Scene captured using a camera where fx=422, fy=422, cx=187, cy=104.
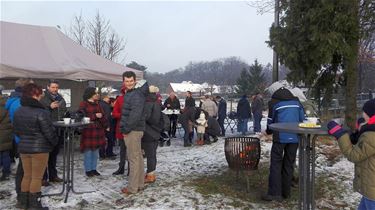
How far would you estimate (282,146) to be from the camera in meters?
6.18

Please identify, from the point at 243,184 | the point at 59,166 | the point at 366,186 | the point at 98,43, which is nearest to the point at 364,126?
the point at 366,186

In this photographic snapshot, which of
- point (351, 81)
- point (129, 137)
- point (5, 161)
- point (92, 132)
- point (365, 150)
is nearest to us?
point (365, 150)

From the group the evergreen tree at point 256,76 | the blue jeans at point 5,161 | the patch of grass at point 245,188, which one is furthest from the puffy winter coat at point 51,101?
the evergreen tree at point 256,76

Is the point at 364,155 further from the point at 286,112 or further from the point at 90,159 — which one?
the point at 90,159

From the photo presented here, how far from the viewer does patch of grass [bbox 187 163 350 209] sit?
6246 mm

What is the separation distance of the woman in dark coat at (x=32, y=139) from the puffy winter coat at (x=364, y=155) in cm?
363

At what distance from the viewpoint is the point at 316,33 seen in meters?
9.10

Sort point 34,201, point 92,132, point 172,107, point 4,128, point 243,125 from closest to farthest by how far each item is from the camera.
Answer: point 34,201 → point 4,128 → point 92,132 → point 172,107 → point 243,125

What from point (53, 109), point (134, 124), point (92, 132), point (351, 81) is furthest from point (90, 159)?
point (351, 81)

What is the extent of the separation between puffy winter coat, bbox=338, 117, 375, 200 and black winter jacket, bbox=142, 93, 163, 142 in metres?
3.37

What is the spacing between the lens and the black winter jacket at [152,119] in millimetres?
6668

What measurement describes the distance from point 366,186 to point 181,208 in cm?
263

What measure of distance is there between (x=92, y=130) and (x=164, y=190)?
1.81 metres

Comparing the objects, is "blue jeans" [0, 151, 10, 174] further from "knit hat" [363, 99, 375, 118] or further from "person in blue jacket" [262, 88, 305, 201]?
"knit hat" [363, 99, 375, 118]
